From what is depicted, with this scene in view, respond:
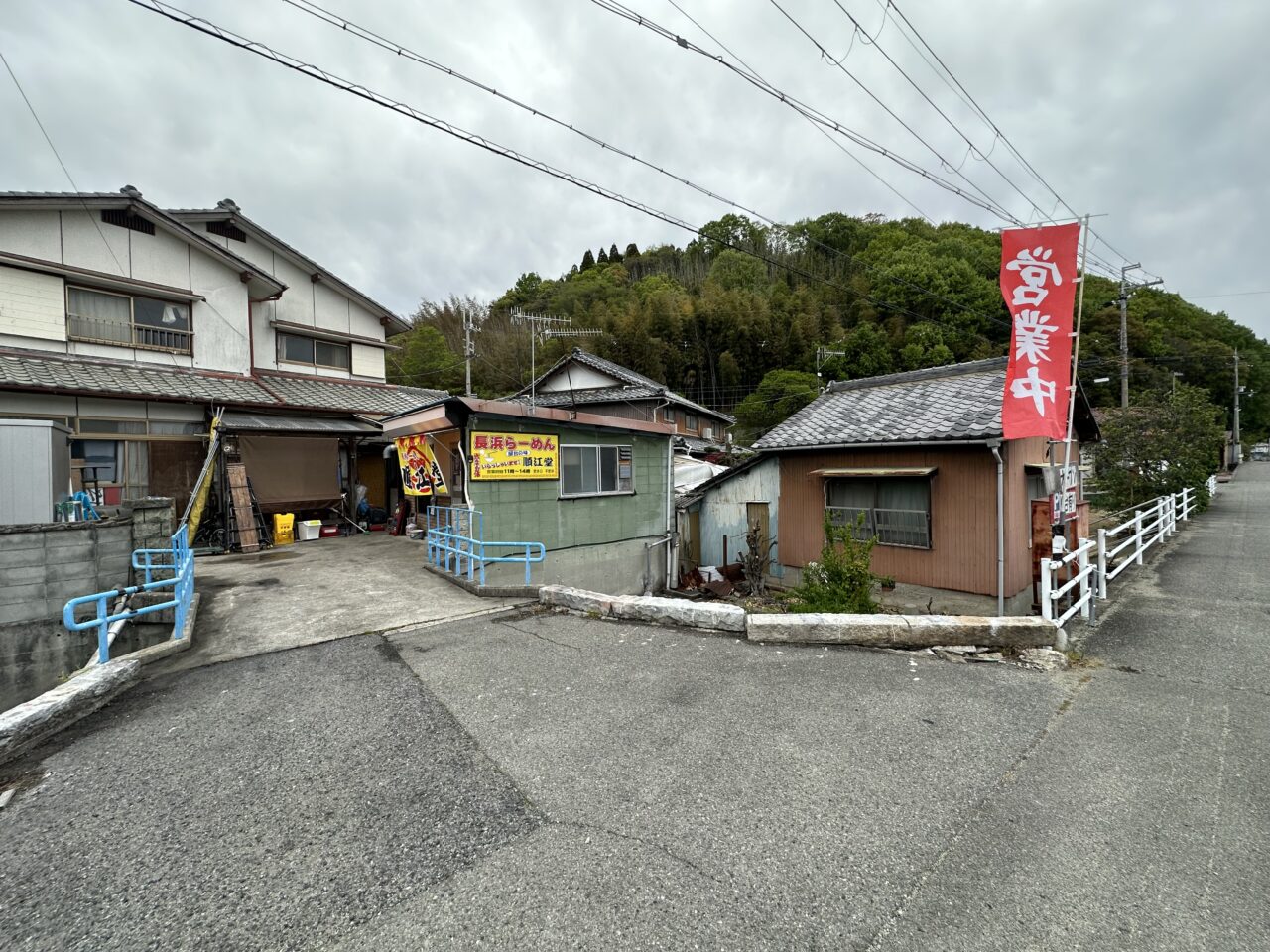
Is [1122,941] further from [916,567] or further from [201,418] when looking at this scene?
[201,418]

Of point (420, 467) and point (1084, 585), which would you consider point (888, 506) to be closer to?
point (1084, 585)

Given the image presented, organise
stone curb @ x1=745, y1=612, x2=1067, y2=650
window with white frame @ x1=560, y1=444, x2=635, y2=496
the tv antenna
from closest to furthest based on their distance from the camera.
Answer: stone curb @ x1=745, y1=612, x2=1067, y2=650
window with white frame @ x1=560, y1=444, x2=635, y2=496
the tv antenna

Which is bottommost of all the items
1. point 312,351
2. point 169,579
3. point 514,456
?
point 169,579

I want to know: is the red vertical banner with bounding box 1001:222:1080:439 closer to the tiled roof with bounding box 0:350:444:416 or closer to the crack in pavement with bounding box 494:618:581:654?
the crack in pavement with bounding box 494:618:581:654

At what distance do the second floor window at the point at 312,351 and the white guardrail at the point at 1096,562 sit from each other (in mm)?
17679

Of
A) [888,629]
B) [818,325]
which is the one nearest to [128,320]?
[888,629]

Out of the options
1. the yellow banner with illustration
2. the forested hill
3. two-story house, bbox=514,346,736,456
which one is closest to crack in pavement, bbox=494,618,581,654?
the yellow banner with illustration

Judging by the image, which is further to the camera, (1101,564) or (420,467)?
(420,467)

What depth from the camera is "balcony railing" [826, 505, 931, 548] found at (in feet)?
29.9

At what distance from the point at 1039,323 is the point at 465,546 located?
28.2 ft

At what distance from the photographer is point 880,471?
9312mm

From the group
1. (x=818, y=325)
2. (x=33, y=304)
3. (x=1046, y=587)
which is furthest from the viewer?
(x=818, y=325)

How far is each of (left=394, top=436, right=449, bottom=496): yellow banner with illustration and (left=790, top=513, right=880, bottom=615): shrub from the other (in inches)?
238

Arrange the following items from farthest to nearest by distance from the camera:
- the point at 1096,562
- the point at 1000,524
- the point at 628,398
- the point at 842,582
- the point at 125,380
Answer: the point at 628,398 → the point at 125,380 → the point at 1000,524 → the point at 1096,562 → the point at 842,582
